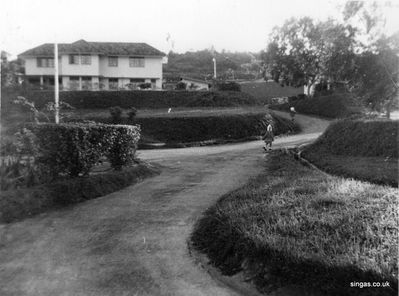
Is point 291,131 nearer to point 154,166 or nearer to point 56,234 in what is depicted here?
point 154,166

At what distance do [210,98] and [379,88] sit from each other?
19439 millimetres

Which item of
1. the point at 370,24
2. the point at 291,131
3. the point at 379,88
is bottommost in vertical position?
the point at 291,131

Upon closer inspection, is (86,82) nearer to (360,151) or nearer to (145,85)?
(145,85)

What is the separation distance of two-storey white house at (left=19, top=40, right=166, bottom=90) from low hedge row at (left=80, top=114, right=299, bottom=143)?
18.7 m

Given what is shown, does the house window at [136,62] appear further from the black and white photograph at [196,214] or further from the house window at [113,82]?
the black and white photograph at [196,214]

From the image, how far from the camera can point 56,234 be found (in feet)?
31.4

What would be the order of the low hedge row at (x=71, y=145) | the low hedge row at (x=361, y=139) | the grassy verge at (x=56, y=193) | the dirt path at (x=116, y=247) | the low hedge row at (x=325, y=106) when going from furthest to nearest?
the low hedge row at (x=325, y=106) → the low hedge row at (x=361, y=139) → the low hedge row at (x=71, y=145) → the grassy verge at (x=56, y=193) → the dirt path at (x=116, y=247)

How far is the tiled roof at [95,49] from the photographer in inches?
1981

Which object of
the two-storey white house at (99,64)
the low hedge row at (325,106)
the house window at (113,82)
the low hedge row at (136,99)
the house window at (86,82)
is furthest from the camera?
the house window at (113,82)

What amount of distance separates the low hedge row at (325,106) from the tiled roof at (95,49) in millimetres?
15712

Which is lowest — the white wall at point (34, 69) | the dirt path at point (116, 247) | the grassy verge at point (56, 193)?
the dirt path at point (116, 247)

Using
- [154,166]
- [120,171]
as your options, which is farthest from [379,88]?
[120,171]

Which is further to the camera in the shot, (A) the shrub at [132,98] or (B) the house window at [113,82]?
(B) the house window at [113,82]

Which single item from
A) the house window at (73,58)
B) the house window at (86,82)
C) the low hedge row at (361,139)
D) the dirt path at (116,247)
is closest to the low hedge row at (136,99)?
the house window at (86,82)
